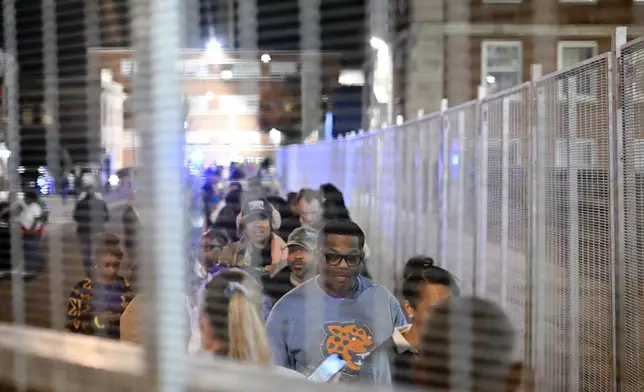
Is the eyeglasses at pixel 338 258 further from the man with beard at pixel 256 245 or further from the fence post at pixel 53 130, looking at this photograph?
the fence post at pixel 53 130

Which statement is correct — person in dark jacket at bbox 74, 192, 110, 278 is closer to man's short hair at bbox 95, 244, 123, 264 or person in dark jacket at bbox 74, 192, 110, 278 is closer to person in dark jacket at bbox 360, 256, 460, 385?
man's short hair at bbox 95, 244, 123, 264

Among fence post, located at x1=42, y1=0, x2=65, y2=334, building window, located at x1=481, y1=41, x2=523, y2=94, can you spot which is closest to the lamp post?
fence post, located at x1=42, y1=0, x2=65, y2=334

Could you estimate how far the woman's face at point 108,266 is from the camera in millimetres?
1720

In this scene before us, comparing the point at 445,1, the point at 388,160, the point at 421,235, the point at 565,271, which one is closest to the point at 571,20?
the point at 388,160

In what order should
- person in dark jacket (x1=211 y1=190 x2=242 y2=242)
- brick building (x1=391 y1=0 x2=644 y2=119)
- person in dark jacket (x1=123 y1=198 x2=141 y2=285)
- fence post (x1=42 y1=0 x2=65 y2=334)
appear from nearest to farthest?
person in dark jacket (x1=123 y1=198 x2=141 y2=285) → fence post (x1=42 y1=0 x2=65 y2=334) → person in dark jacket (x1=211 y1=190 x2=242 y2=242) → brick building (x1=391 y1=0 x2=644 y2=119)

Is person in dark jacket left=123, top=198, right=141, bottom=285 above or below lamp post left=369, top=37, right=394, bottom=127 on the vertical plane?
below

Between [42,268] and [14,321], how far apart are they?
0.49 ft

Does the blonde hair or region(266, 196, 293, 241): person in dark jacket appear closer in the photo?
the blonde hair

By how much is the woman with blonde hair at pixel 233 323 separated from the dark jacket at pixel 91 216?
0.93 ft

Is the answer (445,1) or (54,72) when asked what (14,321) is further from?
(445,1)

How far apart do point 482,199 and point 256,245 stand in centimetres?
86

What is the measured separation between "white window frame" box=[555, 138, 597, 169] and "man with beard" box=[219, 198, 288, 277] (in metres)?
0.89

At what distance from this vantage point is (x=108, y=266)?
1.79 m

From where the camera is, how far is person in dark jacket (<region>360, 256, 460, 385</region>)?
1.45 meters
